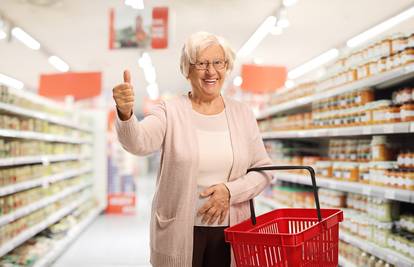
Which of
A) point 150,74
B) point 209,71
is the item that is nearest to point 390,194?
point 209,71

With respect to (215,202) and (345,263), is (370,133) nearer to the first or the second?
(345,263)

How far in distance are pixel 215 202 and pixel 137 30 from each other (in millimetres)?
4841

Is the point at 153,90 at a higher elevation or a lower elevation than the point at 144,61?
higher

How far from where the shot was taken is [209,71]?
1863 millimetres

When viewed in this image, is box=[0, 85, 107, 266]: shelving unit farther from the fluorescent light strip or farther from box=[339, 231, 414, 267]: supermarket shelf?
the fluorescent light strip

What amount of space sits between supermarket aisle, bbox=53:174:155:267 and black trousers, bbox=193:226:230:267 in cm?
353

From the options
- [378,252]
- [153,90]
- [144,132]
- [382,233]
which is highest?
[153,90]

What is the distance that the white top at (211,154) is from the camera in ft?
6.03

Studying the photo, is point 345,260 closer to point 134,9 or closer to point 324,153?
point 324,153

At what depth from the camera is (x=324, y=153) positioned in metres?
5.70

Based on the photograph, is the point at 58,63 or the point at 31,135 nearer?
the point at 31,135

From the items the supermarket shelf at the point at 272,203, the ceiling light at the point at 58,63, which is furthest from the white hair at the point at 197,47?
the ceiling light at the point at 58,63

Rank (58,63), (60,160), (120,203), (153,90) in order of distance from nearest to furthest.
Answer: (60,160) < (120,203) < (58,63) < (153,90)

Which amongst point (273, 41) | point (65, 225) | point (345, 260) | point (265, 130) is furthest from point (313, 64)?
point (345, 260)
